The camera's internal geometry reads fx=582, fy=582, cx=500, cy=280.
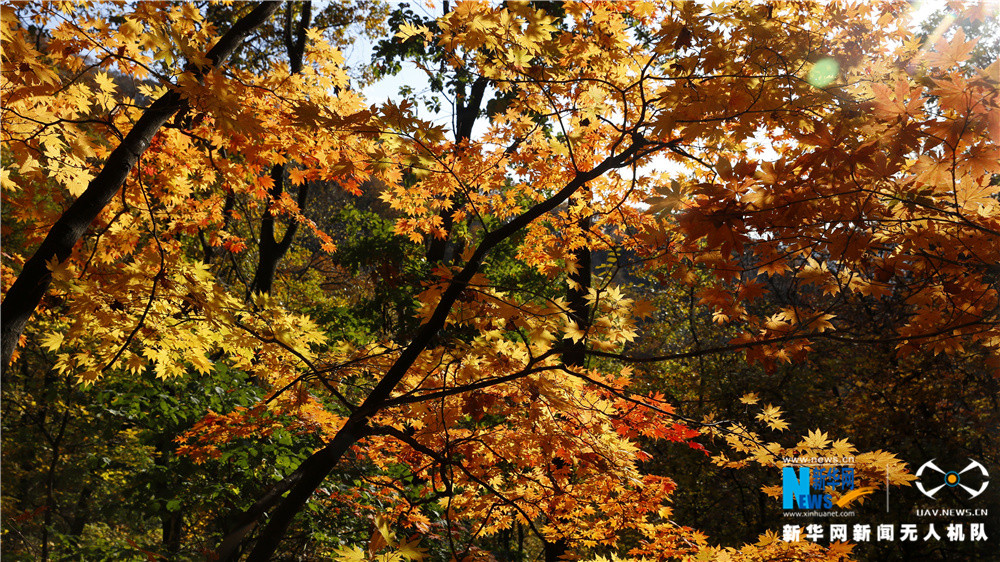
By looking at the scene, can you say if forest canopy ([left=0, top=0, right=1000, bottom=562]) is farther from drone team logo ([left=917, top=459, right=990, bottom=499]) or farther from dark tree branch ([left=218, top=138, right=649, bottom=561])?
drone team logo ([left=917, top=459, right=990, bottom=499])

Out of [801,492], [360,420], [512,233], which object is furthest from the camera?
[801,492]

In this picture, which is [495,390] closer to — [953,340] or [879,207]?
[879,207]

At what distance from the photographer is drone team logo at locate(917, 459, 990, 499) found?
7.50 m

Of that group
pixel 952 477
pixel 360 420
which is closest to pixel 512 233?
pixel 360 420

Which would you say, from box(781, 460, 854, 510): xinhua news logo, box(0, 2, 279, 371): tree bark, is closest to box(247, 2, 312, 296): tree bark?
box(0, 2, 279, 371): tree bark

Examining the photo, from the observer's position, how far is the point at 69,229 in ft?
8.98

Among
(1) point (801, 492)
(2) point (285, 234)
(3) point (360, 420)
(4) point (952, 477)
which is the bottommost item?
(3) point (360, 420)

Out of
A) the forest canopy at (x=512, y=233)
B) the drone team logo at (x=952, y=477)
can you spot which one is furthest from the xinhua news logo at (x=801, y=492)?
the drone team logo at (x=952, y=477)

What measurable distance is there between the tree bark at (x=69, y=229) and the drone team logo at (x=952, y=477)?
29.4 ft

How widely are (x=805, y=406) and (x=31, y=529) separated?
56.5 ft

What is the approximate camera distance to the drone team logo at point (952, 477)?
750 cm

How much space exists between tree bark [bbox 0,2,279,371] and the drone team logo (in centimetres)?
897

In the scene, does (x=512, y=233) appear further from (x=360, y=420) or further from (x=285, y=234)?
(x=285, y=234)

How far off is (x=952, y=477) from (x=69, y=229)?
32.3 feet
